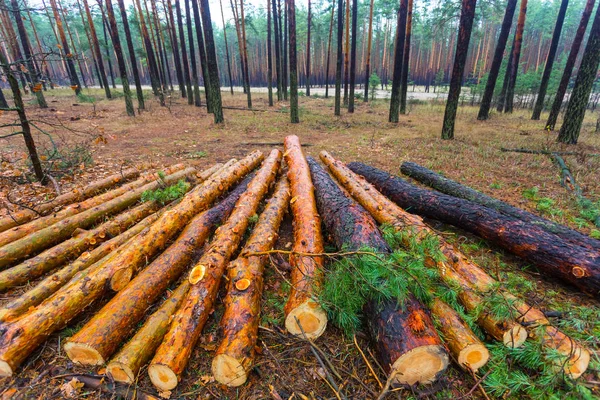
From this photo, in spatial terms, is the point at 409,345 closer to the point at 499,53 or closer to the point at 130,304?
the point at 130,304

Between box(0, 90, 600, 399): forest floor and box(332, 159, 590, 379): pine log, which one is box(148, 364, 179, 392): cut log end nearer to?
box(0, 90, 600, 399): forest floor

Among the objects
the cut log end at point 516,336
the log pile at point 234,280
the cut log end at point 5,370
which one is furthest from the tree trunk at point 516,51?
the cut log end at point 5,370

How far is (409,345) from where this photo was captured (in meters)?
1.98

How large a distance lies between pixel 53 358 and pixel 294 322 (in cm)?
222

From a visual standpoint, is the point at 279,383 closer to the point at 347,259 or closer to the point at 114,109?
the point at 347,259

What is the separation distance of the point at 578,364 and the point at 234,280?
2921mm

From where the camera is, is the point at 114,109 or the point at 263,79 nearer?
the point at 114,109

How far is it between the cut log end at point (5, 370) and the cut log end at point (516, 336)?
420 cm

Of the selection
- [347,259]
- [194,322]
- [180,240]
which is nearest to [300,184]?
[180,240]

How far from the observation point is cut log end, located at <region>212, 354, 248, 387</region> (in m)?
2.05

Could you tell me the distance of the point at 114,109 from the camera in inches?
650

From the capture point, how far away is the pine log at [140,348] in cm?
206

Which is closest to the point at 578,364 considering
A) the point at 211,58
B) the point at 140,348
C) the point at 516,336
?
the point at 516,336

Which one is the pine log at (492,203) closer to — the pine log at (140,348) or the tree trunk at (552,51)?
the pine log at (140,348)
